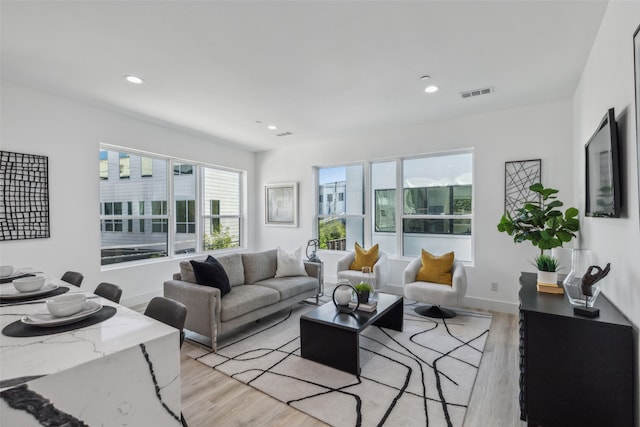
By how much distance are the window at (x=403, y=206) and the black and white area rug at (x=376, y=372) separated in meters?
1.47

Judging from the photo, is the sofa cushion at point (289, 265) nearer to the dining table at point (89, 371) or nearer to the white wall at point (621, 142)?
the dining table at point (89, 371)

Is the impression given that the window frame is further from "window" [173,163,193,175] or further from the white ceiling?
"window" [173,163,193,175]

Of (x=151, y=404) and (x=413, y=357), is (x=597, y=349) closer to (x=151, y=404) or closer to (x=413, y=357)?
(x=413, y=357)

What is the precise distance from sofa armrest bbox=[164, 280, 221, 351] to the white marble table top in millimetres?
1491

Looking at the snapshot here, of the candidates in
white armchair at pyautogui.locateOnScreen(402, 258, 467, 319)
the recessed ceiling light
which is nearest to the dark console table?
white armchair at pyautogui.locateOnScreen(402, 258, 467, 319)

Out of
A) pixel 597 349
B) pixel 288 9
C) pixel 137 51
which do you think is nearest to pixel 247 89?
pixel 137 51

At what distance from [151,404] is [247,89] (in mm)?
3064

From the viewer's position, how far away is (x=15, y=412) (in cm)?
88

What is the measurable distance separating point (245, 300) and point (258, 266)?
3.00 ft

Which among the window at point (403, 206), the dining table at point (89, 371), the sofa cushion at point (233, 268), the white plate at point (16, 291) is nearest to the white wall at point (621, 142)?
the window at point (403, 206)

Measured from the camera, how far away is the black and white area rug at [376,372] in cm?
207

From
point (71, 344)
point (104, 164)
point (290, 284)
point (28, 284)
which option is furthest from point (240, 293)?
point (104, 164)

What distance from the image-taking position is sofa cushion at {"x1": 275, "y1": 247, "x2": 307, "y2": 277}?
4.29m

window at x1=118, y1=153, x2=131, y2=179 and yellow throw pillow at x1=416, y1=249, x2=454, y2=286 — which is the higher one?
window at x1=118, y1=153, x2=131, y2=179
